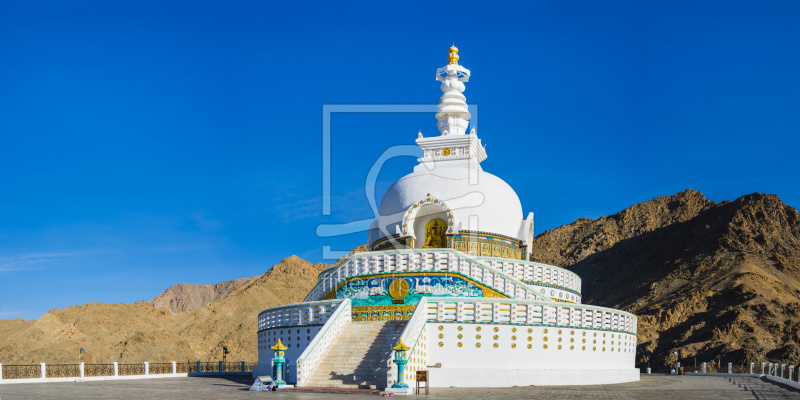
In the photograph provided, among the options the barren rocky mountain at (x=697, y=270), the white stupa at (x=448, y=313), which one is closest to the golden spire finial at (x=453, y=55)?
the white stupa at (x=448, y=313)

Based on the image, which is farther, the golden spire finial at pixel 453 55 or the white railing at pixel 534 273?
the golden spire finial at pixel 453 55

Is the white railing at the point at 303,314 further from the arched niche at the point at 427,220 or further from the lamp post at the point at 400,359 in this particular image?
the arched niche at the point at 427,220

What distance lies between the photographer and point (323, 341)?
2708 centimetres

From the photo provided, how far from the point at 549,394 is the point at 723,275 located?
85409 millimetres

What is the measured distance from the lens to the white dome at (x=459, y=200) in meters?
37.5

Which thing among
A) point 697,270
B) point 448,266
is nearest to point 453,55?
point 448,266

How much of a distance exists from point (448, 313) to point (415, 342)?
265cm

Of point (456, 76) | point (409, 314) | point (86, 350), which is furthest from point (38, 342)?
point (409, 314)

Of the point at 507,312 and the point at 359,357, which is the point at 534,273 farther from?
the point at 359,357

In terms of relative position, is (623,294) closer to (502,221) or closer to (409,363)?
(502,221)

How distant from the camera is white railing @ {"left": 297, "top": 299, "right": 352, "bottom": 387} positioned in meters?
25.4

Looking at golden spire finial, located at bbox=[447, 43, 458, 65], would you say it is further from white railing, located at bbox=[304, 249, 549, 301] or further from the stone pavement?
the stone pavement

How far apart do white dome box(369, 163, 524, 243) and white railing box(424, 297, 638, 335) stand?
8.55 meters

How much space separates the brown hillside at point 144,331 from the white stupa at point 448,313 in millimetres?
66646
